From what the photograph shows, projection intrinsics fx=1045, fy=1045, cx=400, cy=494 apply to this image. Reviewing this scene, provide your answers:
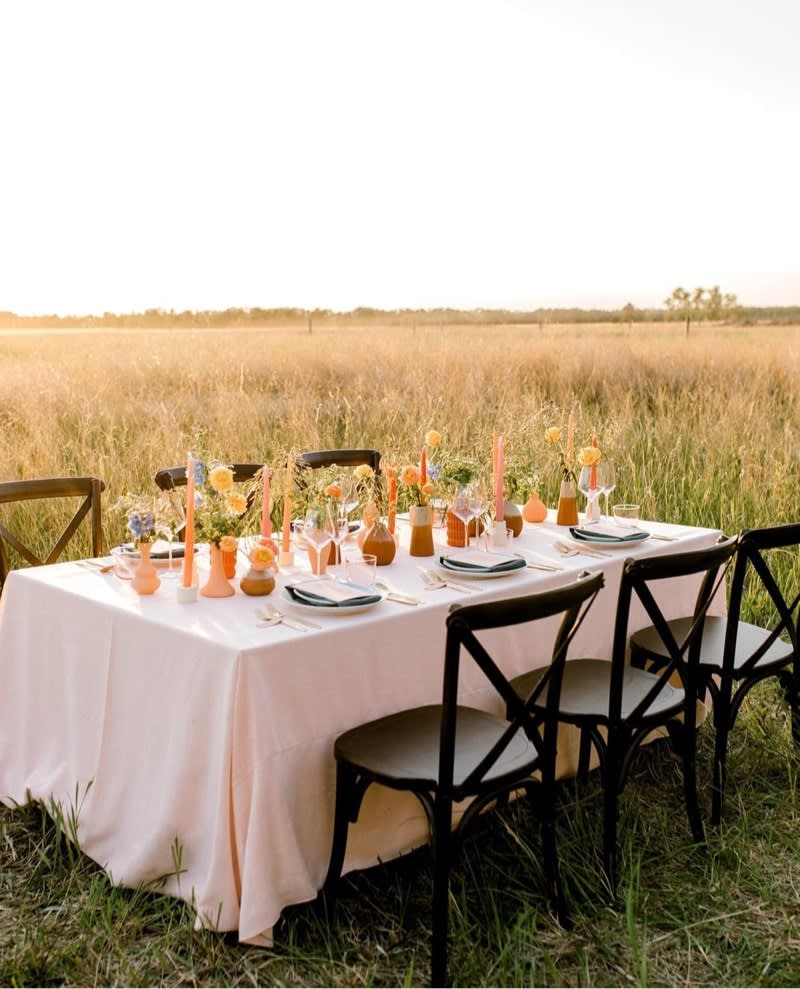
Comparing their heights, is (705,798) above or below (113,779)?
below

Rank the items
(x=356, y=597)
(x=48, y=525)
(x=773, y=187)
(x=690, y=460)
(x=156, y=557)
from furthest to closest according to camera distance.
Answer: (x=773, y=187)
(x=690, y=460)
(x=48, y=525)
(x=156, y=557)
(x=356, y=597)

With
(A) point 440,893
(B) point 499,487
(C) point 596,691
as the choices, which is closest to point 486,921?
(A) point 440,893

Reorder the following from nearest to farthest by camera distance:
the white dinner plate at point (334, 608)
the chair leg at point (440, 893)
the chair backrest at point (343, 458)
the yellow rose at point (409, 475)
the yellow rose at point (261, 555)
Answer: the chair leg at point (440, 893), the white dinner plate at point (334, 608), the yellow rose at point (261, 555), the yellow rose at point (409, 475), the chair backrest at point (343, 458)

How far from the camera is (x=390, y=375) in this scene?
8.62m

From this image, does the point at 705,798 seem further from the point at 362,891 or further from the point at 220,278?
the point at 220,278

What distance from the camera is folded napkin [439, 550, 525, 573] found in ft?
9.22

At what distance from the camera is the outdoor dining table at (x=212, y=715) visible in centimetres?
221

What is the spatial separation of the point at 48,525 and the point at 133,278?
7.22 metres

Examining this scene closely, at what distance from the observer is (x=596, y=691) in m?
2.74

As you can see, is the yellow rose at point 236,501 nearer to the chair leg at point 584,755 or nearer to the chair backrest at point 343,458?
the chair leg at point 584,755

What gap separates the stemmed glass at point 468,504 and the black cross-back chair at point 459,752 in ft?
2.23

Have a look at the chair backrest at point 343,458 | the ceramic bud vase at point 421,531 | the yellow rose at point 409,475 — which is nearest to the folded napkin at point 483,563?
the ceramic bud vase at point 421,531

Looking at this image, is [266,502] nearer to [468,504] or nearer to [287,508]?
[287,508]

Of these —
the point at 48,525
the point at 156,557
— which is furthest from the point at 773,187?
the point at 156,557
